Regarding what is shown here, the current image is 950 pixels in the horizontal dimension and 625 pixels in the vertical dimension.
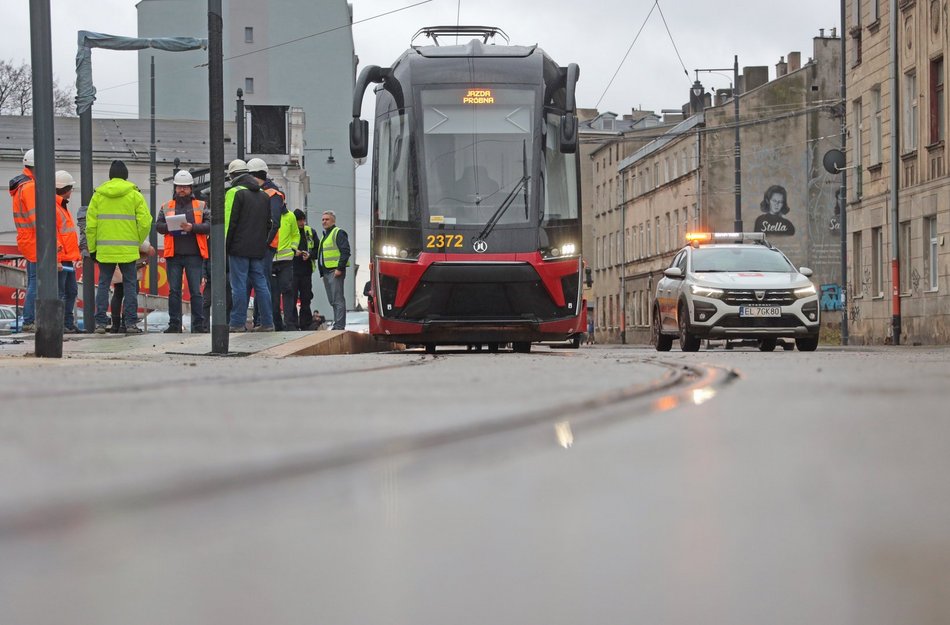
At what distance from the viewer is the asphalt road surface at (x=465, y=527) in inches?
46.5

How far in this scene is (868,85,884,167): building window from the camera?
3706 cm

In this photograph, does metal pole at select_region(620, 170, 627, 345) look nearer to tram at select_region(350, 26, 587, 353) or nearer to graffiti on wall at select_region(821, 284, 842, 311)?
graffiti on wall at select_region(821, 284, 842, 311)

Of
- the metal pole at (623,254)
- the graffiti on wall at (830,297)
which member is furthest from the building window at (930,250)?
the metal pole at (623,254)

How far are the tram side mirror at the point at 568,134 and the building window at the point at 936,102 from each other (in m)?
18.0

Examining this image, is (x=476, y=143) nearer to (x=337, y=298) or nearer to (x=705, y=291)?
(x=705, y=291)

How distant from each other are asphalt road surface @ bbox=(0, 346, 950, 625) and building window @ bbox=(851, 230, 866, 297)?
37.4m

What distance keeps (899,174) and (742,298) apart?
56.6ft

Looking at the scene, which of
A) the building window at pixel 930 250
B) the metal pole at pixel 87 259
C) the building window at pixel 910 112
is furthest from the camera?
the building window at pixel 910 112

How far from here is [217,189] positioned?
43.1ft

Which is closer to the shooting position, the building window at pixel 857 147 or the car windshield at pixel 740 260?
the car windshield at pixel 740 260

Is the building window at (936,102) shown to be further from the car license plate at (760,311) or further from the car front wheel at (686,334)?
the car license plate at (760,311)

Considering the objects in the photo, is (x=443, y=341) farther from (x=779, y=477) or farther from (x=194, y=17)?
(x=194, y=17)

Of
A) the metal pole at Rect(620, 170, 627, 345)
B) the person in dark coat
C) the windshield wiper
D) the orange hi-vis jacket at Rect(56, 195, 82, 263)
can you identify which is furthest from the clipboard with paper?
the metal pole at Rect(620, 170, 627, 345)

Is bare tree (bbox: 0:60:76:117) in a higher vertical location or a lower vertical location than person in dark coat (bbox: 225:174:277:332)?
higher
